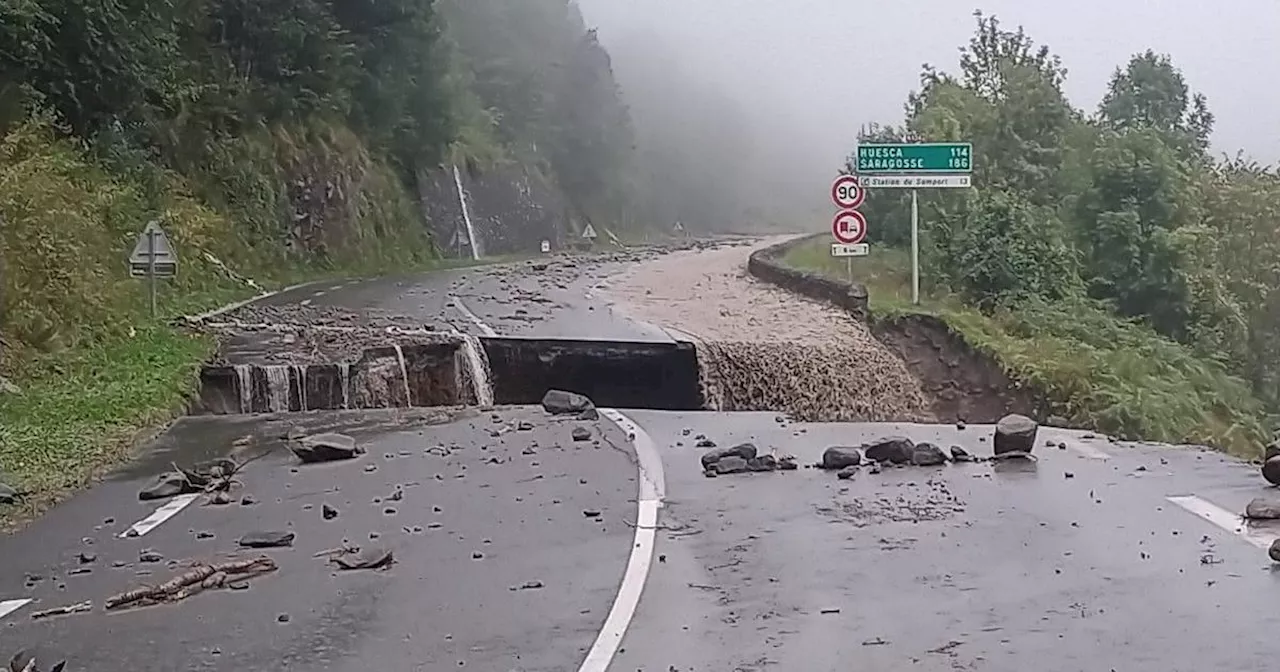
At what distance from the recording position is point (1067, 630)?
262 inches

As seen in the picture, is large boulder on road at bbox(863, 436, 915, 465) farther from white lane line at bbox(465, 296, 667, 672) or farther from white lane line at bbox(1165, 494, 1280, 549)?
white lane line at bbox(1165, 494, 1280, 549)

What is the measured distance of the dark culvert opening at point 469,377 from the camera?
1692 centimetres

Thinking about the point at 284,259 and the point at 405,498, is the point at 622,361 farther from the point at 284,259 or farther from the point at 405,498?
the point at 284,259

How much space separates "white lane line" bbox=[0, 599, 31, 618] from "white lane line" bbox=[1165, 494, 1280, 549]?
264 inches

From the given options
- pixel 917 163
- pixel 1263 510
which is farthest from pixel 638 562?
pixel 917 163

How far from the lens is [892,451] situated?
467 inches

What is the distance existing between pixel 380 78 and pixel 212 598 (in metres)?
37.8

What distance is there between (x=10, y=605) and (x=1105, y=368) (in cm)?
1905

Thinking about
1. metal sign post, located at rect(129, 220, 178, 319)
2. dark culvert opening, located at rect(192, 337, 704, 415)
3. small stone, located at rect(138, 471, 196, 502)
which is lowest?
dark culvert opening, located at rect(192, 337, 704, 415)

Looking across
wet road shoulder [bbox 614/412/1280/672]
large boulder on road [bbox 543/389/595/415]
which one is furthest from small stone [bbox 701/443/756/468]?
large boulder on road [bbox 543/389/595/415]

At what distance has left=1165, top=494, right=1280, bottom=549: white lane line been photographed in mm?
8539

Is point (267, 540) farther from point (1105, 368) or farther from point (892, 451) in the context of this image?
point (1105, 368)

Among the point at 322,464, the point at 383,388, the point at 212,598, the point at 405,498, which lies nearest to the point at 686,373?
the point at 383,388

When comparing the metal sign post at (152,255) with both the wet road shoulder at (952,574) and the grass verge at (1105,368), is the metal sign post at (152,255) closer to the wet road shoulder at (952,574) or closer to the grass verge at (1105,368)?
the wet road shoulder at (952,574)
